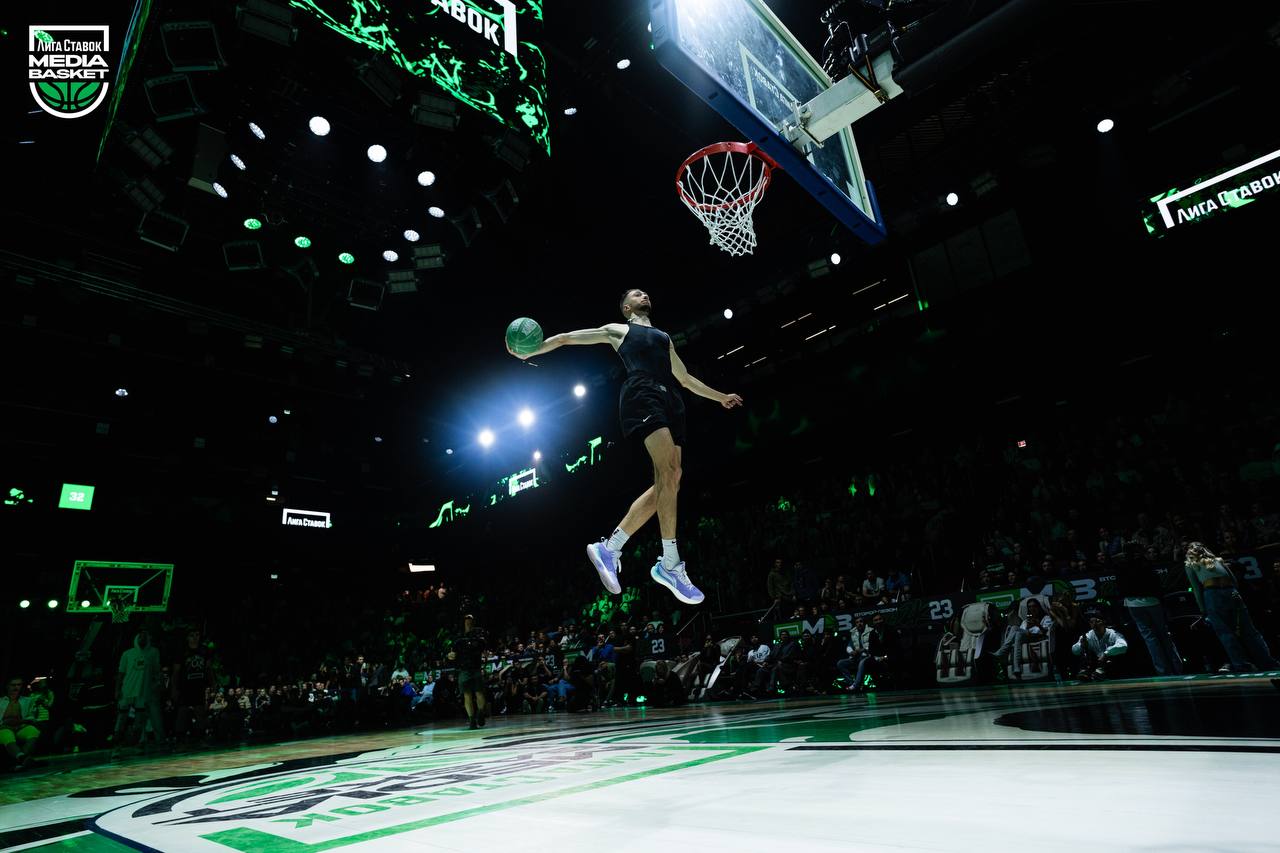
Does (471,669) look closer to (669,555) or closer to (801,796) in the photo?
(669,555)

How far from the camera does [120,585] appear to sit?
63.7 feet

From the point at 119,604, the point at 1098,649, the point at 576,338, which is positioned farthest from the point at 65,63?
the point at 119,604

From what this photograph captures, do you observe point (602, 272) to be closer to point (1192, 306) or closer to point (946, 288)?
point (946, 288)

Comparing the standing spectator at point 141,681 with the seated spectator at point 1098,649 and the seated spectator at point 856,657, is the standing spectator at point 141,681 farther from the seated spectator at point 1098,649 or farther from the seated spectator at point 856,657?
the seated spectator at point 1098,649

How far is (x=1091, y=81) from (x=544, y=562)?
16706mm

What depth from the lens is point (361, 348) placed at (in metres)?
15.6

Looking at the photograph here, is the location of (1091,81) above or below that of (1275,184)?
above

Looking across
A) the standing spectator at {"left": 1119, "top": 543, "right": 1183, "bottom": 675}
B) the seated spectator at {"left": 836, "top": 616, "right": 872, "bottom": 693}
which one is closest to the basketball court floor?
the standing spectator at {"left": 1119, "top": 543, "right": 1183, "bottom": 675}

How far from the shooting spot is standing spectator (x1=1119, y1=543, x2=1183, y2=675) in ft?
23.9

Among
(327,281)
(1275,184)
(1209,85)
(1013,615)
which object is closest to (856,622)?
(1013,615)

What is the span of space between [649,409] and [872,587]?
360 inches

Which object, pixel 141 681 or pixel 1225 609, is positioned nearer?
pixel 1225 609

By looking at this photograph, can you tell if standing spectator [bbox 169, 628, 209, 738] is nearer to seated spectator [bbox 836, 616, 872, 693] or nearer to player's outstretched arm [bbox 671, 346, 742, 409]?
seated spectator [bbox 836, 616, 872, 693]

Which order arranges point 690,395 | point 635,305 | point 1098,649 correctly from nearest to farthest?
point 635,305 < point 1098,649 < point 690,395
